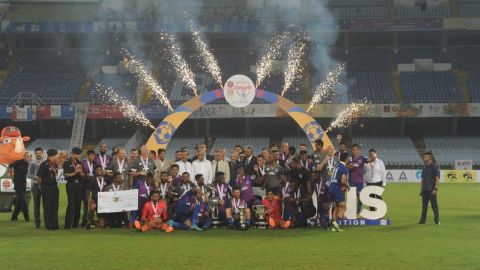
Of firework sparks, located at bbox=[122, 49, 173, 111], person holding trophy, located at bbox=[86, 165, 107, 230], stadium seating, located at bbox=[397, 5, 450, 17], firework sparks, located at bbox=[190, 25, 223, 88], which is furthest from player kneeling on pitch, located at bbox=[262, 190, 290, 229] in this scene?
stadium seating, located at bbox=[397, 5, 450, 17]

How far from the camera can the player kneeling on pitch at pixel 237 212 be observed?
14852 millimetres

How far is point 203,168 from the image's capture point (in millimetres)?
15742

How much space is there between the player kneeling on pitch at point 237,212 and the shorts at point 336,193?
6.19 feet

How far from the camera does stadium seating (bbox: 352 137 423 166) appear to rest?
41.8 m

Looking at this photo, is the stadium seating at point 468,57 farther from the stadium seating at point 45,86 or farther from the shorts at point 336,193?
the shorts at point 336,193

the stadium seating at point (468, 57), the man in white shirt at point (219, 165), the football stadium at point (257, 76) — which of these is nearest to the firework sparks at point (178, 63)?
the football stadium at point (257, 76)

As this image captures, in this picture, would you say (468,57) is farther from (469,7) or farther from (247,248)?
(247,248)

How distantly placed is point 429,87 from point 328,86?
6970 millimetres

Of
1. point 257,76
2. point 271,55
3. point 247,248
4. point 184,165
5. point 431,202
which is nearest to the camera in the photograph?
point 247,248

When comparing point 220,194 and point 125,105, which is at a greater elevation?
point 125,105

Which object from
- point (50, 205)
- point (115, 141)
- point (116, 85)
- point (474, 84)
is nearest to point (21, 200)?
point (50, 205)

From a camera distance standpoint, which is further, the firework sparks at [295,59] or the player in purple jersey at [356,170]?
the firework sparks at [295,59]

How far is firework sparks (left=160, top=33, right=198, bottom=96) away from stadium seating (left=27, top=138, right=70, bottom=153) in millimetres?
9061

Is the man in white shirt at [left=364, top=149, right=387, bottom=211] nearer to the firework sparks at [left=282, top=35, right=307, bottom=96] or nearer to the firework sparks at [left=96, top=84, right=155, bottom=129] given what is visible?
the firework sparks at [left=96, top=84, right=155, bottom=129]
